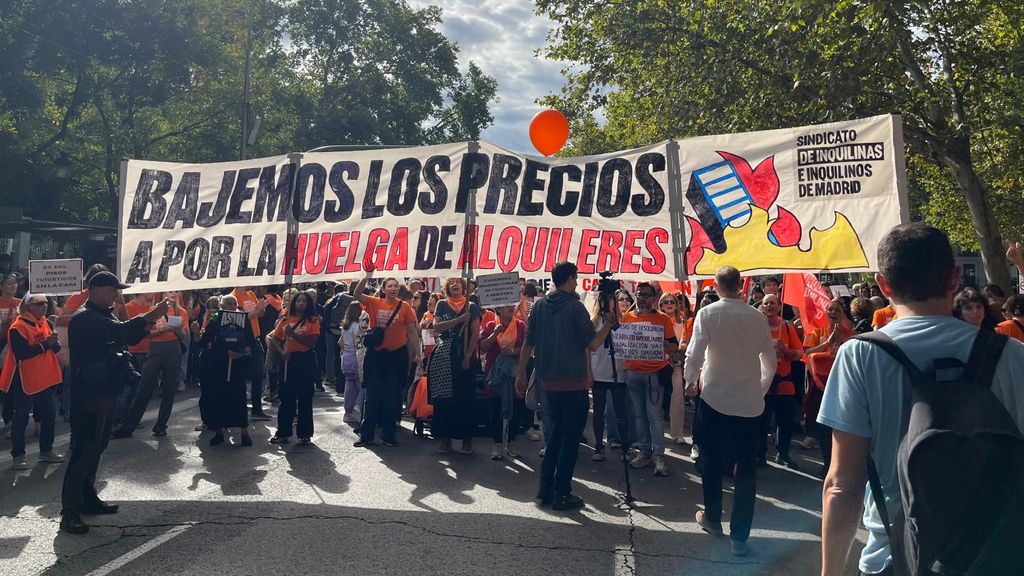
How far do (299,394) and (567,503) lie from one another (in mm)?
4098

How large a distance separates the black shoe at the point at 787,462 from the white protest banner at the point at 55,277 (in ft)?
25.2

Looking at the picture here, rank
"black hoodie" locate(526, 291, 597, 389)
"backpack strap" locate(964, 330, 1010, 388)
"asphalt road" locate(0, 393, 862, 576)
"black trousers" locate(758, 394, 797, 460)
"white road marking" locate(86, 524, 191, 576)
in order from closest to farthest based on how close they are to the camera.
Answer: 1. "backpack strap" locate(964, 330, 1010, 388)
2. "white road marking" locate(86, 524, 191, 576)
3. "asphalt road" locate(0, 393, 862, 576)
4. "black hoodie" locate(526, 291, 597, 389)
5. "black trousers" locate(758, 394, 797, 460)

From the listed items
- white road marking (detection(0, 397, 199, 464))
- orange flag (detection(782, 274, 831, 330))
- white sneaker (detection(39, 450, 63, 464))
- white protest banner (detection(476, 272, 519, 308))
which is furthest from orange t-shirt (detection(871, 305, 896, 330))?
white sneaker (detection(39, 450, 63, 464))

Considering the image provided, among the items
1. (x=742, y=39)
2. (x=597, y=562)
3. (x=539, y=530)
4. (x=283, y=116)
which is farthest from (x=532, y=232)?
(x=283, y=116)

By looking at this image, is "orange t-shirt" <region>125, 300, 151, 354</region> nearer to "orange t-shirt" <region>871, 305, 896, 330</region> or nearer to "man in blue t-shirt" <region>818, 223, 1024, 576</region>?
"orange t-shirt" <region>871, 305, 896, 330</region>

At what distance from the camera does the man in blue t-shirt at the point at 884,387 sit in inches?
93.0

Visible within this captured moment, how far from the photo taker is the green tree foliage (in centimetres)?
2706

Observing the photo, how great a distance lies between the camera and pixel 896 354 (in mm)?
2309

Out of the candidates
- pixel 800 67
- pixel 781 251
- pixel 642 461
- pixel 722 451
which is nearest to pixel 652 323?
pixel 642 461

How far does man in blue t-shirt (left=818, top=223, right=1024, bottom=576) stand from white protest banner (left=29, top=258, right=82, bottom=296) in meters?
8.86

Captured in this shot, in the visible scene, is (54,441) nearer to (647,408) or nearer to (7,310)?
(7,310)

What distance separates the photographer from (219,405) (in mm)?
9773

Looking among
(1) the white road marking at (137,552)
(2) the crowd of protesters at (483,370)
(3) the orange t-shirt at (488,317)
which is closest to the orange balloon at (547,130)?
(2) the crowd of protesters at (483,370)

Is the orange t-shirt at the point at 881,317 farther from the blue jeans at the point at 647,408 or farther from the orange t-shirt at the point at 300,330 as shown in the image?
the orange t-shirt at the point at 300,330
